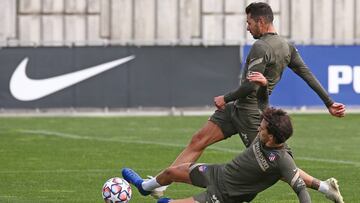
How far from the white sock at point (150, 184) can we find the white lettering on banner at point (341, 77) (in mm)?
16356

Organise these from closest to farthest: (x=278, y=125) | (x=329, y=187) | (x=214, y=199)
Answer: (x=278, y=125)
(x=214, y=199)
(x=329, y=187)

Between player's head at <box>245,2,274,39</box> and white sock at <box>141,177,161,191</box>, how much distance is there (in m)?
1.76

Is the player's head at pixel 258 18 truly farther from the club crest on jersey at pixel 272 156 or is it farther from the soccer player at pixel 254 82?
the club crest on jersey at pixel 272 156

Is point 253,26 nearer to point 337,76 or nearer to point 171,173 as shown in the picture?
point 171,173

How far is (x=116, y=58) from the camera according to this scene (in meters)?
28.7

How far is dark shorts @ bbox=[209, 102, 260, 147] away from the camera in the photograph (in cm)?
1310

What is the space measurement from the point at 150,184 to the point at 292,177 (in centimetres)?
205

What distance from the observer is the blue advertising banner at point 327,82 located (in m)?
28.9

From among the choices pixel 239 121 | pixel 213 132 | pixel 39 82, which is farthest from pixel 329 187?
pixel 39 82

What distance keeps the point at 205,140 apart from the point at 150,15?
22.4 m

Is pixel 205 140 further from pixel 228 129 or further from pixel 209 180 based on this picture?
pixel 209 180

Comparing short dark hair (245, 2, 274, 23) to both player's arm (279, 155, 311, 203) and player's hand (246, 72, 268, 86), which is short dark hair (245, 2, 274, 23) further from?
player's arm (279, 155, 311, 203)

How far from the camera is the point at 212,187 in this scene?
11.6 metres

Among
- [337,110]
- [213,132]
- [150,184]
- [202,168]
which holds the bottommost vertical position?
[150,184]
